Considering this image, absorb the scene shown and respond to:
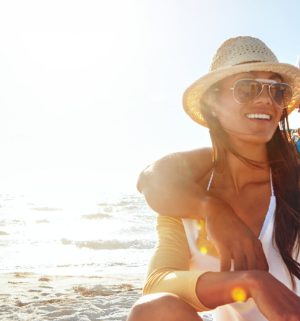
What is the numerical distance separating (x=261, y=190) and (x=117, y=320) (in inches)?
138

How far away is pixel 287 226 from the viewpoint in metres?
2.33

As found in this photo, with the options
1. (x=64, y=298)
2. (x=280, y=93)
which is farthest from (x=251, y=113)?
(x=64, y=298)

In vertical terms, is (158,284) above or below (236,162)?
below

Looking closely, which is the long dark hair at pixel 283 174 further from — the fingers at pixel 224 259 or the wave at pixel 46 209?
Answer: the wave at pixel 46 209

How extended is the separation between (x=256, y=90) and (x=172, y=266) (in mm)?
1098

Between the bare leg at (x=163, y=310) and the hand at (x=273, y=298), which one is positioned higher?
the hand at (x=273, y=298)

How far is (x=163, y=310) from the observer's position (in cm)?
165

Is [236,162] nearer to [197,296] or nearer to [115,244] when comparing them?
[197,296]

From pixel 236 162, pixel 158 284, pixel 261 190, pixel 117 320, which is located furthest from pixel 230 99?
pixel 117 320

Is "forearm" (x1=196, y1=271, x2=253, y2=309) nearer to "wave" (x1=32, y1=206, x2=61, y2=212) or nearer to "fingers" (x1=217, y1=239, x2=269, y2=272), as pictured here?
"fingers" (x1=217, y1=239, x2=269, y2=272)

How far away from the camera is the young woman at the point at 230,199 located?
1783 millimetres

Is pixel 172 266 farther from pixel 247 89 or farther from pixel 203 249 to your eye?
pixel 247 89

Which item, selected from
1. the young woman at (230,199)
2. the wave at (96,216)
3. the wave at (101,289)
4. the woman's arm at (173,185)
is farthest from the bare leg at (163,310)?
the wave at (96,216)

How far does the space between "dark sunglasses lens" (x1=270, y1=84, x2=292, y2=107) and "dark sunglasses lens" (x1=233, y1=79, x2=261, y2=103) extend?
0.10m
